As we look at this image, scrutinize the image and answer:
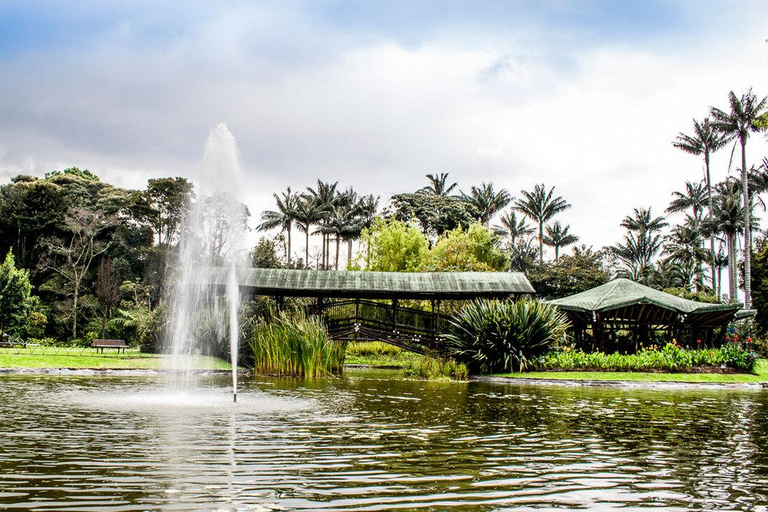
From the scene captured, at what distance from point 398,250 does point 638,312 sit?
2274 centimetres

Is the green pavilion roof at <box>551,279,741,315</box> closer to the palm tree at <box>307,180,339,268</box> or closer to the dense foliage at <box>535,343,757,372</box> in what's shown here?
the dense foliage at <box>535,343,757,372</box>

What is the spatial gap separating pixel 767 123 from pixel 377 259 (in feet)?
105

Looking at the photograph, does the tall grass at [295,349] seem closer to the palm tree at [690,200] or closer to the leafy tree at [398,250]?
the leafy tree at [398,250]

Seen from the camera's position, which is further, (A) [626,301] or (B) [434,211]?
(B) [434,211]

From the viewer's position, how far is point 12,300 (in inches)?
1580

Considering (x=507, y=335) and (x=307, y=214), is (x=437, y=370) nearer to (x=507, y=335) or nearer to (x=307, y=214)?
(x=507, y=335)

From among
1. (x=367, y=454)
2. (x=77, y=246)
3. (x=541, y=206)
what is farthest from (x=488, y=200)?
(x=367, y=454)

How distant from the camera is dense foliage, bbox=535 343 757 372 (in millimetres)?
25594

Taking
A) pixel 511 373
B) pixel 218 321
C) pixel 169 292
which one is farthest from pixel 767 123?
pixel 169 292

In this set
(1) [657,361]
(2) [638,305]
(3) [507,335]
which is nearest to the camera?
(3) [507,335]

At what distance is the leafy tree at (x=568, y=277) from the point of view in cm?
5634

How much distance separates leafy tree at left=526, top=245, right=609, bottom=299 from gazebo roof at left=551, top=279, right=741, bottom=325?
79.9 feet

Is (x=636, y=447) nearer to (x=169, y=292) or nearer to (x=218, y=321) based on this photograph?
(x=218, y=321)

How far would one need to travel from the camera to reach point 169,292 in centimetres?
4056
